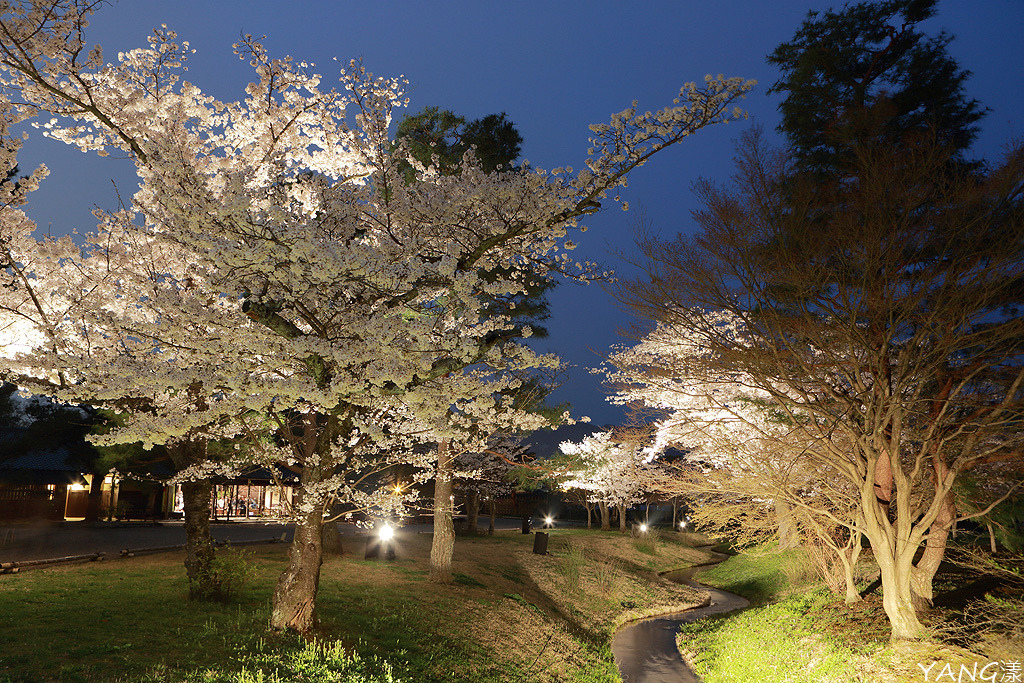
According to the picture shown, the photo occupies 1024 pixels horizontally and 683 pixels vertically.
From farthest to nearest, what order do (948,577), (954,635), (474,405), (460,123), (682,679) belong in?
(460,123) < (948,577) < (682,679) < (954,635) < (474,405)

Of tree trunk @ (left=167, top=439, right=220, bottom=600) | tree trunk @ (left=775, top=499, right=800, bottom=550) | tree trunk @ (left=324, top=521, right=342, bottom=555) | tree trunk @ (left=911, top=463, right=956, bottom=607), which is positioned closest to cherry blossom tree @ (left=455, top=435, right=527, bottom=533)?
tree trunk @ (left=324, top=521, right=342, bottom=555)

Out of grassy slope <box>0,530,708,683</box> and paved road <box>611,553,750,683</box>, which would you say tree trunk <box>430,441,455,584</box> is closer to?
grassy slope <box>0,530,708,683</box>

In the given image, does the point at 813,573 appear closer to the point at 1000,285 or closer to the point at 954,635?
the point at 954,635

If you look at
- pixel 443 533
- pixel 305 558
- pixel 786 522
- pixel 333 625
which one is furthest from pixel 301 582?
pixel 786 522

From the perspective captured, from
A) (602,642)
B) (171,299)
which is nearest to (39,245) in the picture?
(171,299)

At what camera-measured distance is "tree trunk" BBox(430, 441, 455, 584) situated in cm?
1533

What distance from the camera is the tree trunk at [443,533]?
1533 centimetres

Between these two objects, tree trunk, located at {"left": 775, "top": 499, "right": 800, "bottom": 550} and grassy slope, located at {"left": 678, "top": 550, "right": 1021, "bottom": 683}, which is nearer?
grassy slope, located at {"left": 678, "top": 550, "right": 1021, "bottom": 683}

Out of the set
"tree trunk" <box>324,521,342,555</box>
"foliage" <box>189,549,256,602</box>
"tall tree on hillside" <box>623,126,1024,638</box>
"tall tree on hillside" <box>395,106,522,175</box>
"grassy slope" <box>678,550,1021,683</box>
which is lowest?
"grassy slope" <box>678,550,1021,683</box>

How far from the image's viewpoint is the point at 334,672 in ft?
26.5

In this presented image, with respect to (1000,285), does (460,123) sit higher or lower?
higher

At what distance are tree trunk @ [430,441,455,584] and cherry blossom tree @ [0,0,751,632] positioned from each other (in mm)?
5285

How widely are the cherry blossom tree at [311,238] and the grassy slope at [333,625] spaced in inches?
42.3

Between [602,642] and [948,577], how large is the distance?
9026 mm
